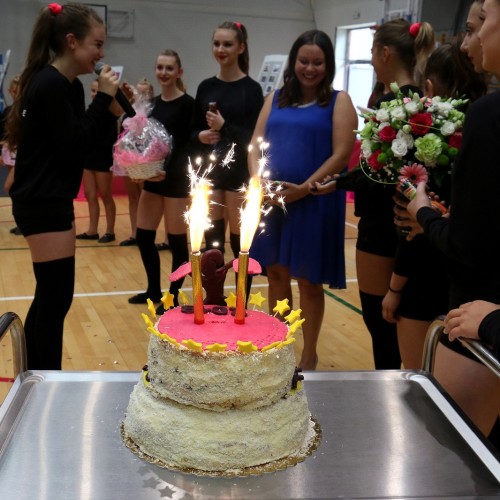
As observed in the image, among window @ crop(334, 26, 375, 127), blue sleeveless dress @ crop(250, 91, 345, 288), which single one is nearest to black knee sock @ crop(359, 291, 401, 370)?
blue sleeveless dress @ crop(250, 91, 345, 288)

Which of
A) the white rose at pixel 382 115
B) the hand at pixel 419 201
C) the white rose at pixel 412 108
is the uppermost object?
the white rose at pixel 412 108

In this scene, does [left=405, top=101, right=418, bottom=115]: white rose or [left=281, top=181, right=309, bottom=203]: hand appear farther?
[left=281, top=181, right=309, bottom=203]: hand

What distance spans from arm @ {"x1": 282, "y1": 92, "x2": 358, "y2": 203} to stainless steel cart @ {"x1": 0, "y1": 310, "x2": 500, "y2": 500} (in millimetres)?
1481

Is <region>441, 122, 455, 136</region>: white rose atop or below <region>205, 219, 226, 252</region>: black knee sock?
atop

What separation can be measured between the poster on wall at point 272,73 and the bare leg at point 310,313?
205 inches

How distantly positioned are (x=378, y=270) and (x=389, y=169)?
66cm

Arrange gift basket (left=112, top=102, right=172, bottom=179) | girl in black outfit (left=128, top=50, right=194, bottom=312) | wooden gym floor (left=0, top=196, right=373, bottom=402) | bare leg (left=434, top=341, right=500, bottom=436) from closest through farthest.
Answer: bare leg (left=434, top=341, right=500, bottom=436) < wooden gym floor (left=0, top=196, right=373, bottom=402) < gift basket (left=112, top=102, right=172, bottom=179) < girl in black outfit (left=128, top=50, right=194, bottom=312)

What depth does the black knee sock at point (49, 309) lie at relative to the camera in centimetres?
278

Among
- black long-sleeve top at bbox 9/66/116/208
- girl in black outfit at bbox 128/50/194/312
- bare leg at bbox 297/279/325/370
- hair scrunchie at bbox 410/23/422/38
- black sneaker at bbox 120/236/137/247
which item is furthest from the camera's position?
black sneaker at bbox 120/236/137/247

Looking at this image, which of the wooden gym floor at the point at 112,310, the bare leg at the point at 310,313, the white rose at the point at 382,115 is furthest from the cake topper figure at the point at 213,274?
the wooden gym floor at the point at 112,310

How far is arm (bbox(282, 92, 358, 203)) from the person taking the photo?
3135 mm

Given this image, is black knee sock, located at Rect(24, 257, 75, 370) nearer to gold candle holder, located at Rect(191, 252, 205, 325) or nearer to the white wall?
gold candle holder, located at Rect(191, 252, 205, 325)

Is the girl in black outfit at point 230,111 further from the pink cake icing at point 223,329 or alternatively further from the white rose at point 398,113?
the pink cake icing at point 223,329

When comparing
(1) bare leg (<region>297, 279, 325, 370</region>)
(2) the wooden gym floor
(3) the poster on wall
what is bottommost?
(2) the wooden gym floor
